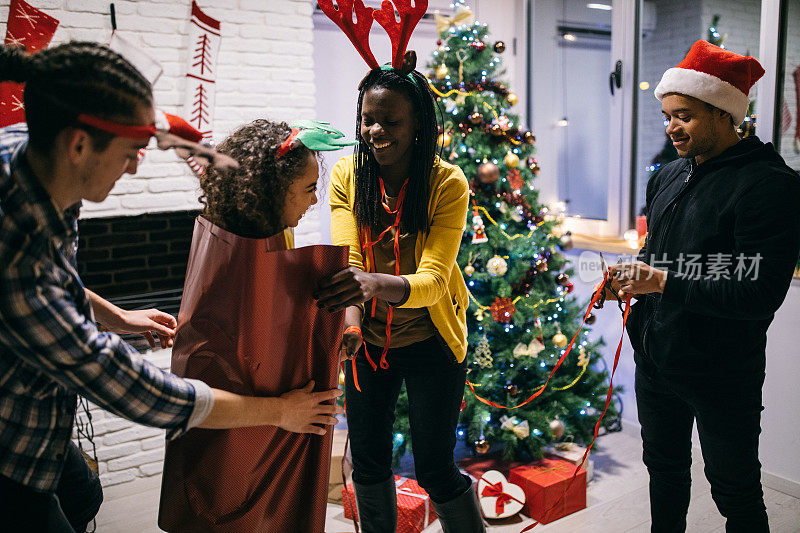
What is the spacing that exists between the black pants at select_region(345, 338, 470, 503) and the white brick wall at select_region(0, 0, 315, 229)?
5.34ft

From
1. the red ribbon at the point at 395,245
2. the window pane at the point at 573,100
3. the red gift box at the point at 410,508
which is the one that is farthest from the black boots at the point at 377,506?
the window pane at the point at 573,100

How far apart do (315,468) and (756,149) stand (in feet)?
4.46

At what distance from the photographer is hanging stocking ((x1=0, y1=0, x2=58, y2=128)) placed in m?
2.54

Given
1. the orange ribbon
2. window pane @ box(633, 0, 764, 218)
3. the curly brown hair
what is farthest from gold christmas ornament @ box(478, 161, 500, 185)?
the curly brown hair

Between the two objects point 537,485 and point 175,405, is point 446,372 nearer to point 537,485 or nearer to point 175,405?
point 175,405

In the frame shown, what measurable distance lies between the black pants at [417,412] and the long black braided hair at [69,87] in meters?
0.98

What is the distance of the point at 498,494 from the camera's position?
8.35 ft

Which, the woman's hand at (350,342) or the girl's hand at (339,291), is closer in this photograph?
the girl's hand at (339,291)

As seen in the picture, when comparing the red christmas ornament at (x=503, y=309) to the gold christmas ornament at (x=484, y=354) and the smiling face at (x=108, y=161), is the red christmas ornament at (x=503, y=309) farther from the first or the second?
the smiling face at (x=108, y=161)

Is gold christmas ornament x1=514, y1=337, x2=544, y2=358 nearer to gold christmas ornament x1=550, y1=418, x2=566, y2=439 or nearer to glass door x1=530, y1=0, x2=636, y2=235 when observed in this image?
gold christmas ornament x1=550, y1=418, x2=566, y2=439

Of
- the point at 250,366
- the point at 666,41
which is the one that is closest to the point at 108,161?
the point at 250,366

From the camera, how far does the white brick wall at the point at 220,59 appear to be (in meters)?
2.77

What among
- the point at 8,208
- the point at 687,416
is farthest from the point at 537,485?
the point at 8,208

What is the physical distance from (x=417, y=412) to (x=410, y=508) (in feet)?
2.99
